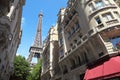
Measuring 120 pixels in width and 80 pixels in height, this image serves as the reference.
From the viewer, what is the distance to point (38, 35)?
106 meters

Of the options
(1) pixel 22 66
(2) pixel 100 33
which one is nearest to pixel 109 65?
(2) pixel 100 33

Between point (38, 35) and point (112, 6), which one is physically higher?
point (38, 35)

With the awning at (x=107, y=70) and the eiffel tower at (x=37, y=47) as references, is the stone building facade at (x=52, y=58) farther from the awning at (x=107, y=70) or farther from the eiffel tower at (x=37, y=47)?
the eiffel tower at (x=37, y=47)

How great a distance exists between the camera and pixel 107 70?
14.2m

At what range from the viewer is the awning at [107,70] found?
43.2 feet

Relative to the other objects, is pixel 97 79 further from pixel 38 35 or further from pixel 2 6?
pixel 38 35

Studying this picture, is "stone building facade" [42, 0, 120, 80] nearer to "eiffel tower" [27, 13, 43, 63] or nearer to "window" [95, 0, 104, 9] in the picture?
"window" [95, 0, 104, 9]

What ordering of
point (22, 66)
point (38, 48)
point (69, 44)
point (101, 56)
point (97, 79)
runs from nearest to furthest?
point (97, 79) < point (101, 56) < point (69, 44) < point (22, 66) < point (38, 48)

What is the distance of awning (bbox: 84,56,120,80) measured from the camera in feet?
43.2

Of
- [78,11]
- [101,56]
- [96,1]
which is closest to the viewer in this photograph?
[101,56]

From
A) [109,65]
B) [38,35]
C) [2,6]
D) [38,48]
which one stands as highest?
[38,35]

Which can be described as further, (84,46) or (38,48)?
(38,48)

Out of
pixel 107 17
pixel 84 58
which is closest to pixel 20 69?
pixel 84 58

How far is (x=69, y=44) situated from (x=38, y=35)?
81.8 m
